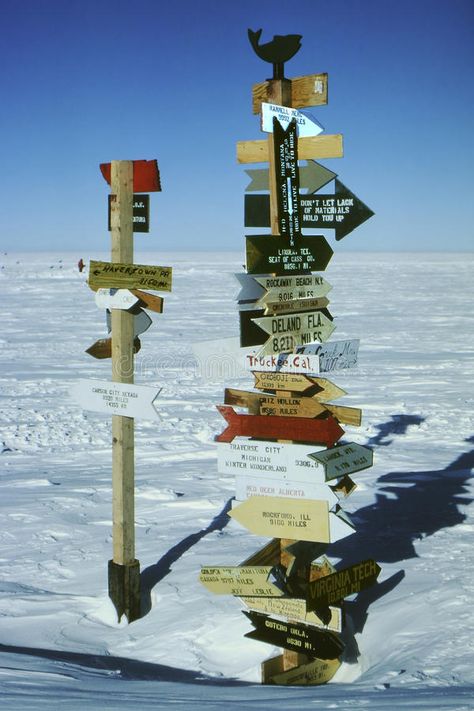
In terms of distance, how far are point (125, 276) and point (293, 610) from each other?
7.46ft

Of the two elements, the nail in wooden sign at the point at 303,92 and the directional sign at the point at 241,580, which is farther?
the directional sign at the point at 241,580

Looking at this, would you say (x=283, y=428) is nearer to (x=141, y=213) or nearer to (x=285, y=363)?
(x=285, y=363)

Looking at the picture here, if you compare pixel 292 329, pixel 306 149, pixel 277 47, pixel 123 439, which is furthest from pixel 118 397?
pixel 277 47

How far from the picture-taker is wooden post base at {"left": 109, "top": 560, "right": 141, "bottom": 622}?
5180 mm

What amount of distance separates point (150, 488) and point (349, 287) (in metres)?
31.9

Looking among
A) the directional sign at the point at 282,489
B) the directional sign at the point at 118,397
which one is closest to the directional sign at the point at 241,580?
the directional sign at the point at 282,489

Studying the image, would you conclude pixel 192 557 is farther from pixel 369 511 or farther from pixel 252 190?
pixel 252 190

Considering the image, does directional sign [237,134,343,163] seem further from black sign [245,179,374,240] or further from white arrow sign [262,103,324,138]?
black sign [245,179,374,240]

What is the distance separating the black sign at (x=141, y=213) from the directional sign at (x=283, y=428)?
1427 millimetres

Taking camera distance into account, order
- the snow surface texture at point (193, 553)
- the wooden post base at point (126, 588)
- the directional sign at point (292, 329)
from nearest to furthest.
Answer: the snow surface texture at point (193, 553) < the directional sign at point (292, 329) < the wooden post base at point (126, 588)

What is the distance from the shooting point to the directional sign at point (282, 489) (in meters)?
4.12

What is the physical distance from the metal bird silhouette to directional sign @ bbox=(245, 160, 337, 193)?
1.86 feet

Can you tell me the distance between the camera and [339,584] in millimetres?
4188

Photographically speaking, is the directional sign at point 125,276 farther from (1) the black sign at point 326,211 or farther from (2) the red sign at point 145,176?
(1) the black sign at point 326,211
